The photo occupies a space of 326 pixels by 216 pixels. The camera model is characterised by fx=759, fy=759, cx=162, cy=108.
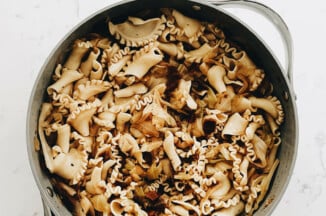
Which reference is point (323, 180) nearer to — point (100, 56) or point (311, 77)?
point (311, 77)

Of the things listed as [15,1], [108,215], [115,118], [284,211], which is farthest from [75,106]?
[284,211]

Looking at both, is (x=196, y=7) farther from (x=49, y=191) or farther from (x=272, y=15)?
(x=49, y=191)

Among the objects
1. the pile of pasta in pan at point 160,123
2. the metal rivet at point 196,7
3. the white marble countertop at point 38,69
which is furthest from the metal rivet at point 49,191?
the metal rivet at point 196,7

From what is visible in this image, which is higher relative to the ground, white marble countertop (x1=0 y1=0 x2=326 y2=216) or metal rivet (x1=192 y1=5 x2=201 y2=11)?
metal rivet (x1=192 y1=5 x2=201 y2=11)

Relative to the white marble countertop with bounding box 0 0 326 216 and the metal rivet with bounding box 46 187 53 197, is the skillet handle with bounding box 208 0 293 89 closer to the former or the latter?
the white marble countertop with bounding box 0 0 326 216

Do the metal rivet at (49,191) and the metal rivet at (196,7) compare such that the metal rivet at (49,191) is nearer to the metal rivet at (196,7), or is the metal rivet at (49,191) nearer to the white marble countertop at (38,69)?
the white marble countertop at (38,69)

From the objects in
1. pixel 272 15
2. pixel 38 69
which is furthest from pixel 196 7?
pixel 38 69

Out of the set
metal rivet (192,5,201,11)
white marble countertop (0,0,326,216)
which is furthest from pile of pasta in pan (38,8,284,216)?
white marble countertop (0,0,326,216)
